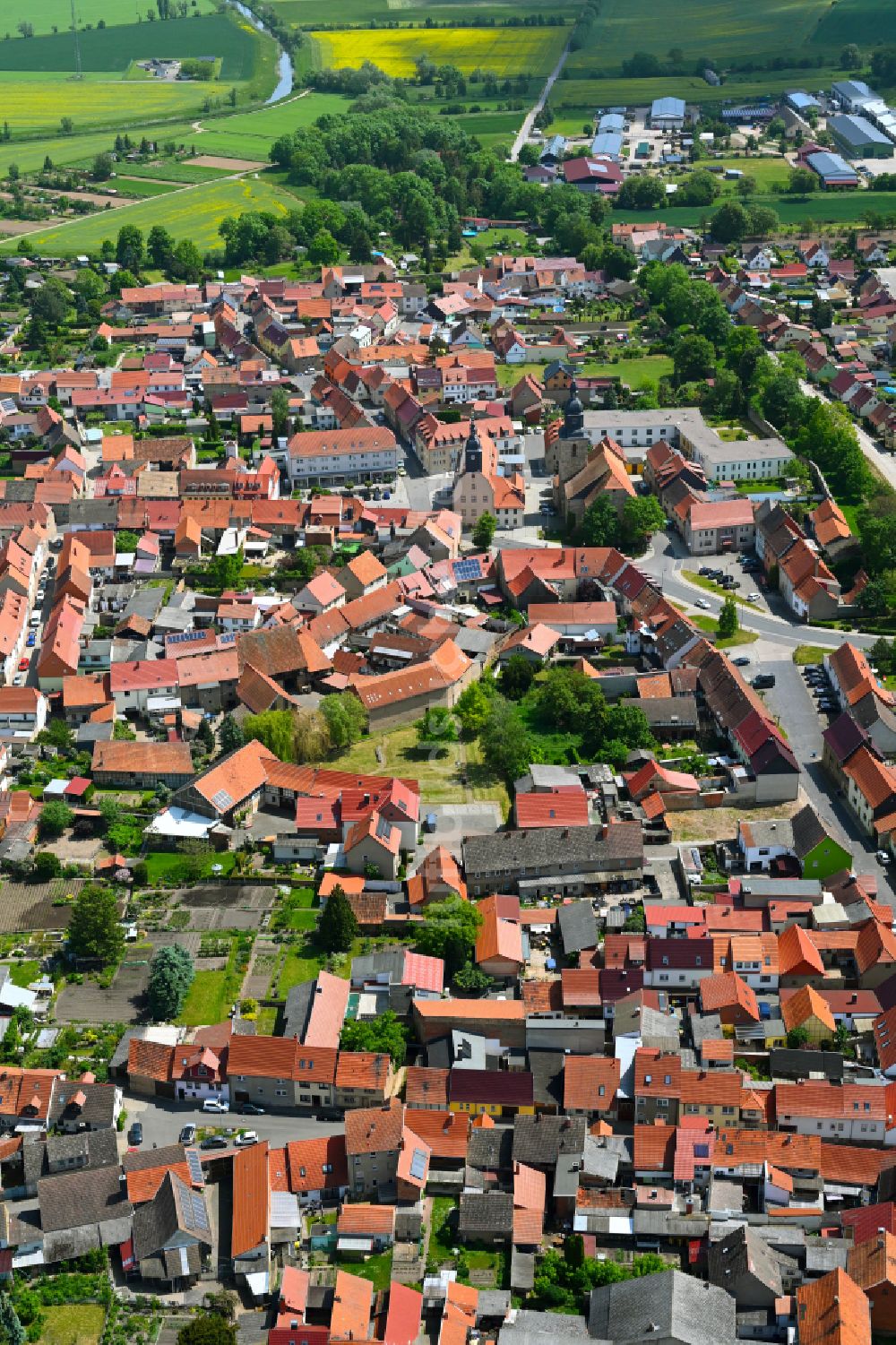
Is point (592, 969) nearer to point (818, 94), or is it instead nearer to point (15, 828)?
point (15, 828)

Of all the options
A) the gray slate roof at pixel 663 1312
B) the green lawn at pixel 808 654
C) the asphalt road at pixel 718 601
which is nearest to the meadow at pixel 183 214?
the asphalt road at pixel 718 601

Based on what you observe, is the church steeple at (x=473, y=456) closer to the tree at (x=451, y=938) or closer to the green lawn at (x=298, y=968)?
the tree at (x=451, y=938)

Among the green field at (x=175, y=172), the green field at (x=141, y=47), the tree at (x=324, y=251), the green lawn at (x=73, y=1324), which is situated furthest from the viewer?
the green field at (x=141, y=47)

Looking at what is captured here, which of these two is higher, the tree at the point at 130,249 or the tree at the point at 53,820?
the tree at the point at 130,249

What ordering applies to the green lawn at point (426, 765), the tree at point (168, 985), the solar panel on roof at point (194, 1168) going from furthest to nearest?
the green lawn at point (426, 765) → the tree at point (168, 985) → the solar panel on roof at point (194, 1168)

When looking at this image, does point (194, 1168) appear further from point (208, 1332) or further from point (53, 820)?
point (53, 820)

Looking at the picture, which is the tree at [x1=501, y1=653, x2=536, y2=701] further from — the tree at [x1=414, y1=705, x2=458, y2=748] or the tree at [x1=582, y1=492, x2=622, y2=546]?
the tree at [x1=582, y1=492, x2=622, y2=546]
